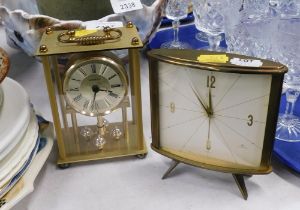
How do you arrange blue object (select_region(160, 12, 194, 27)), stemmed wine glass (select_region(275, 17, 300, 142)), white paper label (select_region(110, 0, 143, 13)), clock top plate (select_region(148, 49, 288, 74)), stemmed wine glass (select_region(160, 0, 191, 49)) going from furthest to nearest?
1. blue object (select_region(160, 12, 194, 27))
2. stemmed wine glass (select_region(160, 0, 191, 49))
3. white paper label (select_region(110, 0, 143, 13))
4. stemmed wine glass (select_region(275, 17, 300, 142))
5. clock top plate (select_region(148, 49, 288, 74))

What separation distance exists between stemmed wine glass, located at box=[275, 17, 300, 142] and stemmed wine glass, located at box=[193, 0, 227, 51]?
0.17m

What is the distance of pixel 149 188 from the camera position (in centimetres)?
51

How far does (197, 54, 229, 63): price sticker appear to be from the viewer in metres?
0.43

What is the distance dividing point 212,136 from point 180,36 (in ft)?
1.50

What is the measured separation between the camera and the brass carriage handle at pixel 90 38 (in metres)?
0.47

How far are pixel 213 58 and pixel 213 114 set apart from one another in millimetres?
72

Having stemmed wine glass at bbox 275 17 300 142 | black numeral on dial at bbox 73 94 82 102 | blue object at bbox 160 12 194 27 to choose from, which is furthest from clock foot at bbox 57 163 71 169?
blue object at bbox 160 12 194 27

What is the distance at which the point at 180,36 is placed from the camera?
2.90 ft

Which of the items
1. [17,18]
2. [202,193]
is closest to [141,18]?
[17,18]

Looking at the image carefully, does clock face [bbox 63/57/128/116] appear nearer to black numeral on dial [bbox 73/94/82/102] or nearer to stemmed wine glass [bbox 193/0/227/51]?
black numeral on dial [bbox 73/94/82/102]

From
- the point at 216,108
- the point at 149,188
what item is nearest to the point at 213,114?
the point at 216,108

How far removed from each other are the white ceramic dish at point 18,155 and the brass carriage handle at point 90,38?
128mm

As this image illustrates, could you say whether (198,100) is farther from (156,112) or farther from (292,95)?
(292,95)

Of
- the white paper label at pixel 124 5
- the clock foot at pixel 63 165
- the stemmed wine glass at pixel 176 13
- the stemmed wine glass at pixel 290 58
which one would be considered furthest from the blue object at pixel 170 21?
the clock foot at pixel 63 165
